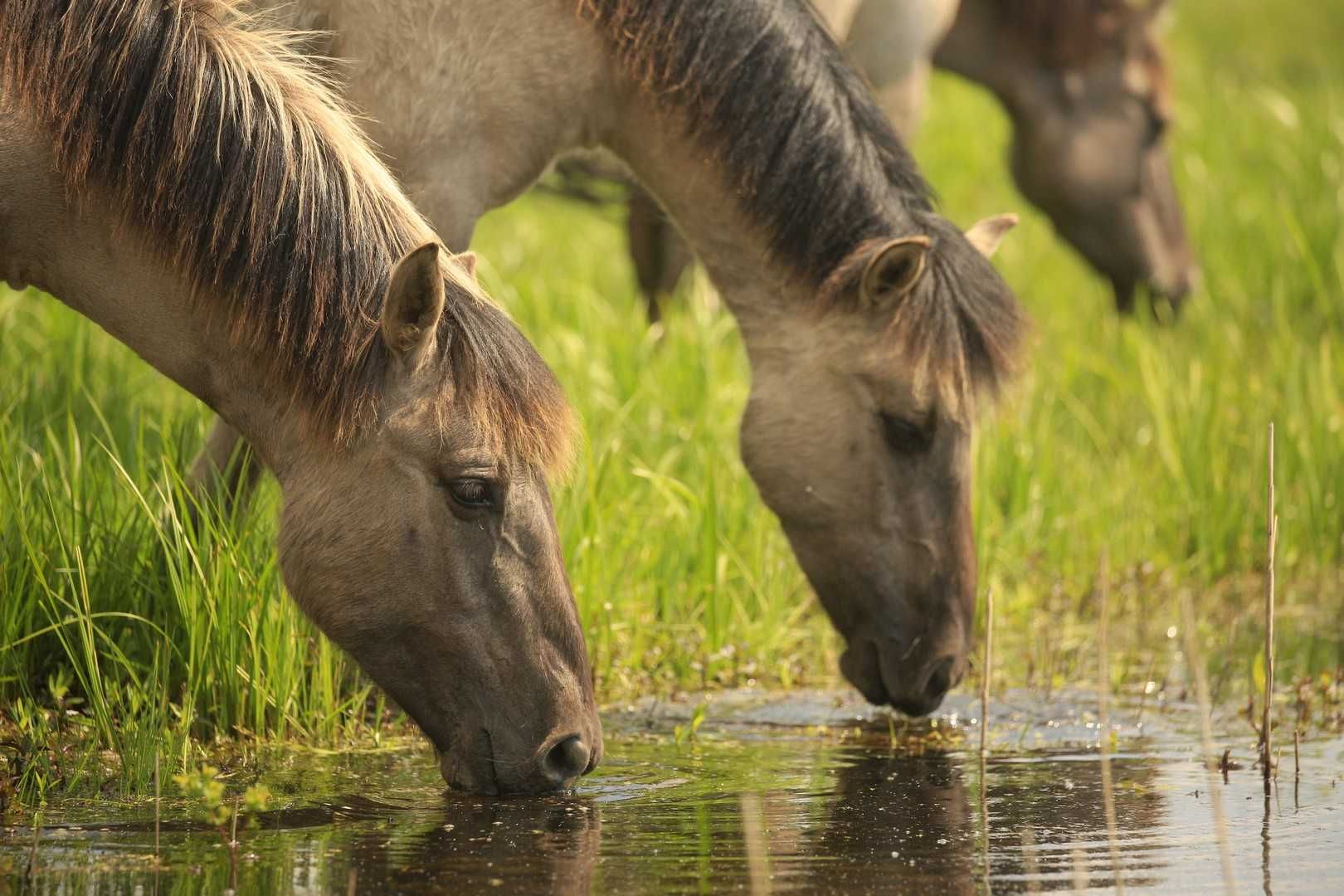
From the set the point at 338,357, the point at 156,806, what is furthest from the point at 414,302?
the point at 156,806

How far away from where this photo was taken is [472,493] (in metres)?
3.41

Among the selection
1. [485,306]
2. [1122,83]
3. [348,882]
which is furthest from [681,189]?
[1122,83]

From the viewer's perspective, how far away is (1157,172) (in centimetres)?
884

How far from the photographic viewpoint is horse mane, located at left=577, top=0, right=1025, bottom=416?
15.0ft

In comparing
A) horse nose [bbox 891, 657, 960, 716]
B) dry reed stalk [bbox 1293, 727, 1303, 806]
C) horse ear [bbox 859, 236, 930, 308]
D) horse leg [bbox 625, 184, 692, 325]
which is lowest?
dry reed stalk [bbox 1293, 727, 1303, 806]

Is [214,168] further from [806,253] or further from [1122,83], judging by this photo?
[1122,83]

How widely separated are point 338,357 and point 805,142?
1.71 metres

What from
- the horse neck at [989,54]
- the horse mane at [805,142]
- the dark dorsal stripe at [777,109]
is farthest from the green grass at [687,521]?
the horse neck at [989,54]

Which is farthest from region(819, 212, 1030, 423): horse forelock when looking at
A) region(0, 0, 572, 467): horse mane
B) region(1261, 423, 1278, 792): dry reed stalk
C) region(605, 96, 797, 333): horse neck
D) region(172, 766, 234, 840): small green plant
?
region(172, 766, 234, 840): small green plant

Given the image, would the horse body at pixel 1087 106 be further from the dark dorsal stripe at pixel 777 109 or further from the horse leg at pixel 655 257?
the dark dorsal stripe at pixel 777 109

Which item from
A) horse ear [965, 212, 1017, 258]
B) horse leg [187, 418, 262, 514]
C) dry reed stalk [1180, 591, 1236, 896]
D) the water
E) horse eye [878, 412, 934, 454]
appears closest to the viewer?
dry reed stalk [1180, 591, 1236, 896]

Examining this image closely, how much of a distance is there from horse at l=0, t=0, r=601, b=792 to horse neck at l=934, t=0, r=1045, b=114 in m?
5.70

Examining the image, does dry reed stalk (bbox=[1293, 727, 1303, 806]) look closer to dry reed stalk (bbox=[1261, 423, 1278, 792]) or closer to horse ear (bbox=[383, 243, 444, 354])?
dry reed stalk (bbox=[1261, 423, 1278, 792])

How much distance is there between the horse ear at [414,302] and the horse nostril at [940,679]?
1.81 metres
